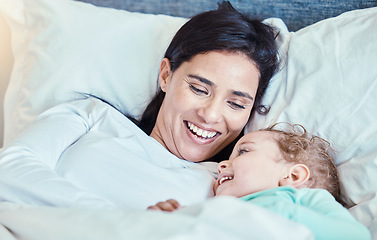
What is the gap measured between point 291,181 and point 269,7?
0.81 metres

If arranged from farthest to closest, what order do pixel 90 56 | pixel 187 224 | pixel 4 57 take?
1. pixel 4 57
2. pixel 90 56
3. pixel 187 224

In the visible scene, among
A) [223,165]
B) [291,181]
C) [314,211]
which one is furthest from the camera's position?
[223,165]

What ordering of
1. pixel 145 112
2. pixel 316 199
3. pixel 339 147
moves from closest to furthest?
pixel 316 199 → pixel 339 147 → pixel 145 112

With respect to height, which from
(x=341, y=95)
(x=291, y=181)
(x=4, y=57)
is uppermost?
(x=341, y=95)

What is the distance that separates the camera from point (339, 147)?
4.39 feet

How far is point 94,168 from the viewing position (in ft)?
4.17

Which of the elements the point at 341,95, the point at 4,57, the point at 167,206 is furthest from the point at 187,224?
the point at 4,57

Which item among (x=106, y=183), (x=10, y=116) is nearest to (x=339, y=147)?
(x=106, y=183)

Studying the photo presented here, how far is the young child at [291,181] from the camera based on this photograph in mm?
981

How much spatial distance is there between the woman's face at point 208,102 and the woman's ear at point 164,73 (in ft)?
0.24

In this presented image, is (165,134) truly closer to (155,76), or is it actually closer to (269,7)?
(155,76)

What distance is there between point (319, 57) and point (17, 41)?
1.13 meters

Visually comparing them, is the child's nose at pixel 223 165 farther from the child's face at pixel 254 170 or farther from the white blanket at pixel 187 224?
the white blanket at pixel 187 224

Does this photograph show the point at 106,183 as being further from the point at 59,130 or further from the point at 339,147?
the point at 339,147
